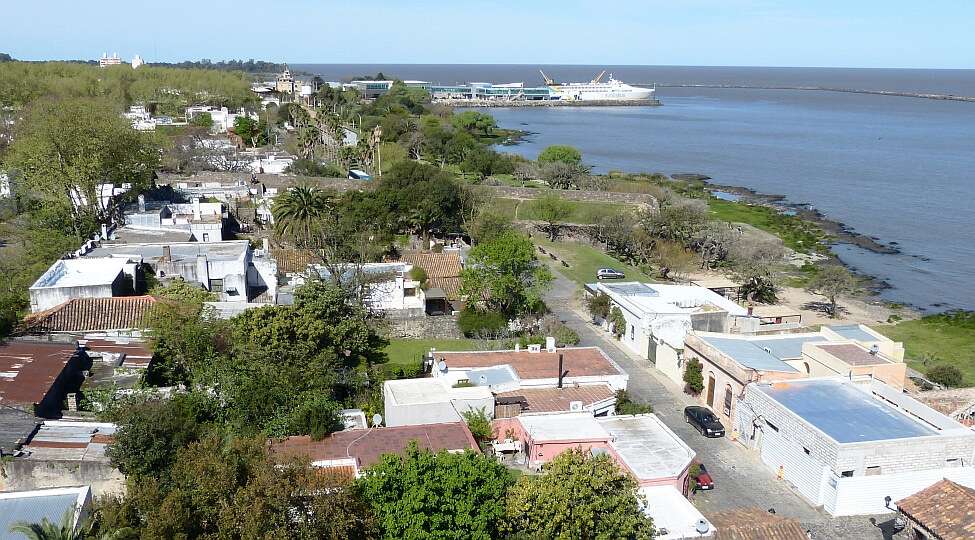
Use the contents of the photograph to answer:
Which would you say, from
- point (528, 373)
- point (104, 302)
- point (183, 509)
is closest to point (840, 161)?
point (528, 373)

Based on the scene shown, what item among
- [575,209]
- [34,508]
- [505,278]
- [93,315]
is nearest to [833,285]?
[505,278]

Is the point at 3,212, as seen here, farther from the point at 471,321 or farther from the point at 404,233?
the point at 471,321

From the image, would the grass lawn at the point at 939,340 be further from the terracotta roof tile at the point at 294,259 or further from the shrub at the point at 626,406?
the terracotta roof tile at the point at 294,259

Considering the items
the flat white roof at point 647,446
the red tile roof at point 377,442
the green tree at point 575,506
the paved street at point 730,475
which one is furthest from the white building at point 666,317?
the green tree at point 575,506

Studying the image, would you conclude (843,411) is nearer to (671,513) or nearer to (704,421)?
(704,421)

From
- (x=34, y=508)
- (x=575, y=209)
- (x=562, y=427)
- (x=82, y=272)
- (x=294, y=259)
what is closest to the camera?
(x=34, y=508)
